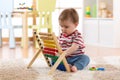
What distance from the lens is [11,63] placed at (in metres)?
2.18

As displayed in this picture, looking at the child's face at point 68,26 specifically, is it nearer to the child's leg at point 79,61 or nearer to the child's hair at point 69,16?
the child's hair at point 69,16

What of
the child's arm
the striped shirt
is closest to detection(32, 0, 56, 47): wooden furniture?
the striped shirt

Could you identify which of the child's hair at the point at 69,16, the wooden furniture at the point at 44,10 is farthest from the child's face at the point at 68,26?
the wooden furniture at the point at 44,10

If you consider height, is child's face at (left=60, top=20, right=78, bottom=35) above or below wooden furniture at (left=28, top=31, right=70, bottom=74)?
above

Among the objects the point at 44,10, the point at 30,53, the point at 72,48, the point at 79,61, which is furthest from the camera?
the point at 44,10

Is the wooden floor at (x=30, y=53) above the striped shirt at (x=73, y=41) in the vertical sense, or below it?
below

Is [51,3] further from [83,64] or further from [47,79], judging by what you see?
[47,79]

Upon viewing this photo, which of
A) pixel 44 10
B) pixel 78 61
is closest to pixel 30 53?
pixel 44 10

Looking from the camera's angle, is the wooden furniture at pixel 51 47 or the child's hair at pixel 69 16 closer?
the wooden furniture at pixel 51 47

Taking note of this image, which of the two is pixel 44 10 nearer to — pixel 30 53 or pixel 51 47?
pixel 30 53

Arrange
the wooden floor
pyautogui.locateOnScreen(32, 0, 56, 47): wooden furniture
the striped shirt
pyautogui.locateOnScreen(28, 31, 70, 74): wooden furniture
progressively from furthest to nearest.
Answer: pyautogui.locateOnScreen(32, 0, 56, 47): wooden furniture < the wooden floor < the striped shirt < pyautogui.locateOnScreen(28, 31, 70, 74): wooden furniture

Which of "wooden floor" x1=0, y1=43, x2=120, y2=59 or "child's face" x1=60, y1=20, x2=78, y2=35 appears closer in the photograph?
"child's face" x1=60, y1=20, x2=78, y2=35

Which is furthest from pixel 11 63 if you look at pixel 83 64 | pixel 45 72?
pixel 83 64

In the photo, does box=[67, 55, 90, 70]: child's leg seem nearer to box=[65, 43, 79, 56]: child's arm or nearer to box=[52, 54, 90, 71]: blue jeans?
box=[52, 54, 90, 71]: blue jeans
